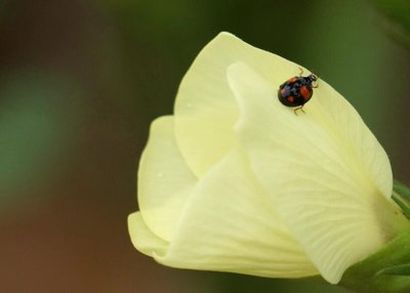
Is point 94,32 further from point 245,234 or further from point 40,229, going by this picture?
point 245,234

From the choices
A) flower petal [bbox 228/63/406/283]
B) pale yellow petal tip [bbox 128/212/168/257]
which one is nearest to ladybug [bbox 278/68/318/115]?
flower petal [bbox 228/63/406/283]

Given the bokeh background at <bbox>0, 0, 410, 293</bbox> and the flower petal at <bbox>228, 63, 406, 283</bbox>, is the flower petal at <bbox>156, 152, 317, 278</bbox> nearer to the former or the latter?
the flower petal at <bbox>228, 63, 406, 283</bbox>

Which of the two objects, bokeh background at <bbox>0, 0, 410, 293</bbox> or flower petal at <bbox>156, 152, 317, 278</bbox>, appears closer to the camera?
flower petal at <bbox>156, 152, 317, 278</bbox>

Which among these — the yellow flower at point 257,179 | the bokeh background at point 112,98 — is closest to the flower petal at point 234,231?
the yellow flower at point 257,179

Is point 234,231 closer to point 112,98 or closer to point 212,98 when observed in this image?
point 212,98

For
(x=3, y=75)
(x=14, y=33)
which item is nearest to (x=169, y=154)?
(x=3, y=75)

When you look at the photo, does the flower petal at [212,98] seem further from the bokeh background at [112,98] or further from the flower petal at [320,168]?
the bokeh background at [112,98]
